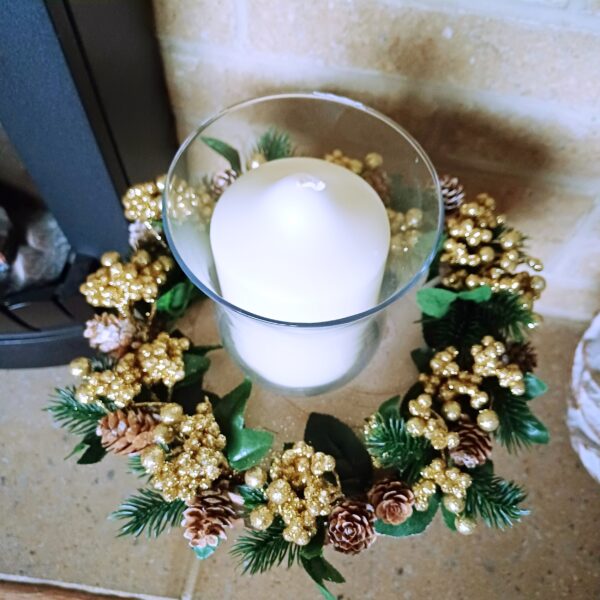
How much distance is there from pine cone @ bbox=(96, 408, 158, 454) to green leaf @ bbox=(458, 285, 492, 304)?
0.23 metres

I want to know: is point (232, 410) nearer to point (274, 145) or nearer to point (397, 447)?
point (397, 447)

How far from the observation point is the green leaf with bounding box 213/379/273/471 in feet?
1.39

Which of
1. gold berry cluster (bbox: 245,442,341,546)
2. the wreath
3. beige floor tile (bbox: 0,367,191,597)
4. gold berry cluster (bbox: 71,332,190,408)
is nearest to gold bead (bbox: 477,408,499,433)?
the wreath

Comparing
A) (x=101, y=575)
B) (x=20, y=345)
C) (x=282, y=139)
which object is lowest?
(x=101, y=575)

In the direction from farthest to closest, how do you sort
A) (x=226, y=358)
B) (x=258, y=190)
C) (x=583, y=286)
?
1. (x=583, y=286)
2. (x=226, y=358)
3. (x=258, y=190)

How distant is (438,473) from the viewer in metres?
0.42

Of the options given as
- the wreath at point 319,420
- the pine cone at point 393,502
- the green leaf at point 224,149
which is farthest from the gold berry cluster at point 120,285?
the pine cone at point 393,502

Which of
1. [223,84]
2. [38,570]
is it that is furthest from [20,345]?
[223,84]

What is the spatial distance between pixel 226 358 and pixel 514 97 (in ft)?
0.99

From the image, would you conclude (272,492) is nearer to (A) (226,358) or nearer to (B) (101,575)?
(A) (226,358)

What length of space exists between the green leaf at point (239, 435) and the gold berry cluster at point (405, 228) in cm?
15

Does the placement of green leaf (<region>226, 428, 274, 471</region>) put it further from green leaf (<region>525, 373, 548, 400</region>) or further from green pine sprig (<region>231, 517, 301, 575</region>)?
green leaf (<region>525, 373, 548, 400</region>)

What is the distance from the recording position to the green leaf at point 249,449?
1.39 feet

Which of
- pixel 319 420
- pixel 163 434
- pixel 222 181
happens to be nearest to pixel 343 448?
pixel 319 420
